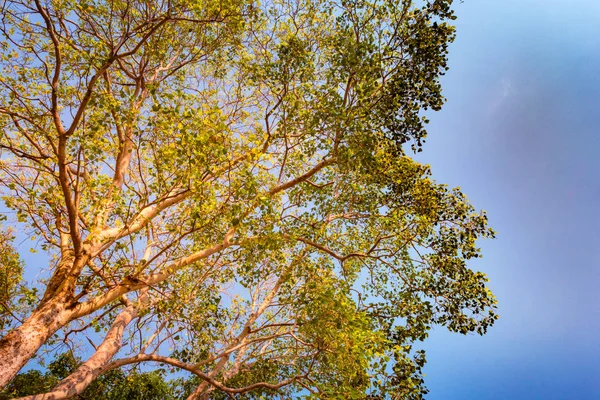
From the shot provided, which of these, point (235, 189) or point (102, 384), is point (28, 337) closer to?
point (235, 189)

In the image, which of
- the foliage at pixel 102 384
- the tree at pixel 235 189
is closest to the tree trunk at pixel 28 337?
the tree at pixel 235 189

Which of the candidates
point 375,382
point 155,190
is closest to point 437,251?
point 375,382

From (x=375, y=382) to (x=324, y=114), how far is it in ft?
14.4

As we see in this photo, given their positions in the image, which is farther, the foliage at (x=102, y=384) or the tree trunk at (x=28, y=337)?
the foliage at (x=102, y=384)

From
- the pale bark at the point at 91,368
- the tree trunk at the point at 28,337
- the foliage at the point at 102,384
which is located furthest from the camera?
the foliage at the point at 102,384

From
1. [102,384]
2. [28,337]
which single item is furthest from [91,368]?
[102,384]

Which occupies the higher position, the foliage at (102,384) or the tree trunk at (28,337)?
the foliage at (102,384)

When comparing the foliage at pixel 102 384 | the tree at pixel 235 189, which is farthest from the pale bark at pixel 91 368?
the foliage at pixel 102 384

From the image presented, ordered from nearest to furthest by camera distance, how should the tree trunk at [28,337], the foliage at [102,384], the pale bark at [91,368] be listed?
the tree trunk at [28,337]
the pale bark at [91,368]
the foliage at [102,384]

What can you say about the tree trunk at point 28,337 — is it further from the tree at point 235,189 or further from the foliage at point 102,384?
the foliage at point 102,384

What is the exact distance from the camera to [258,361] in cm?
829

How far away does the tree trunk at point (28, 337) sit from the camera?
12.9ft

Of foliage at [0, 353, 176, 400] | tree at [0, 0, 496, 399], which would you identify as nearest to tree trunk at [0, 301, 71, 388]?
tree at [0, 0, 496, 399]

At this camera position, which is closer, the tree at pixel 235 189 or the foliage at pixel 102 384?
the tree at pixel 235 189
